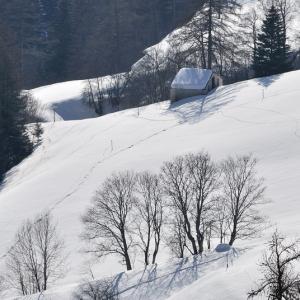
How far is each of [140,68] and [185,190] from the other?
4570 centimetres

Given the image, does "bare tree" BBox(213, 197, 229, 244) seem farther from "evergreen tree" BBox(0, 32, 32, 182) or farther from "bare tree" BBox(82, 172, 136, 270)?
"evergreen tree" BBox(0, 32, 32, 182)

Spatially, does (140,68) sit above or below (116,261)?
Answer: above

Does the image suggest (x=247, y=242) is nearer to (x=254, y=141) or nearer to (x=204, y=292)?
(x=204, y=292)

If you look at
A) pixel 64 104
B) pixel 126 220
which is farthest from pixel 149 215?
pixel 64 104

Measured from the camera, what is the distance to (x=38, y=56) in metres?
97.0

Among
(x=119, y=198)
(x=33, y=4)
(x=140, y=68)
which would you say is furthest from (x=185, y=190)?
(x=33, y=4)

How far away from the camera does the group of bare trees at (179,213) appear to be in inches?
1171

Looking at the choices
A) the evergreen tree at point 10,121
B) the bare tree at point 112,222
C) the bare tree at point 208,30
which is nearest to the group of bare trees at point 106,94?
the evergreen tree at point 10,121

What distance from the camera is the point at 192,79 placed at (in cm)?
5341

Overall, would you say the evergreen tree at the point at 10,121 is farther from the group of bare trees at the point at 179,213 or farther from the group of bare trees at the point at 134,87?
the group of bare trees at the point at 179,213

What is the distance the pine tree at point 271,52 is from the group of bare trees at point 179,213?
23266mm

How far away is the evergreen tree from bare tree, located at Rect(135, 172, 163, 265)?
22652mm

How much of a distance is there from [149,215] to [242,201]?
492cm

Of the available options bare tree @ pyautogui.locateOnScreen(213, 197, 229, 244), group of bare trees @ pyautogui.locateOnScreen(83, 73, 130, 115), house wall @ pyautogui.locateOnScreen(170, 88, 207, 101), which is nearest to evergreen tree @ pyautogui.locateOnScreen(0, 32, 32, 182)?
group of bare trees @ pyautogui.locateOnScreen(83, 73, 130, 115)
